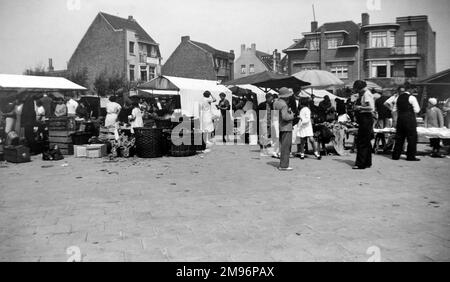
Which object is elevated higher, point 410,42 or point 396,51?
point 410,42

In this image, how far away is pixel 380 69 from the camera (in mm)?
44000

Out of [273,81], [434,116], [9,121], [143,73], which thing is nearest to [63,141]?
[9,121]

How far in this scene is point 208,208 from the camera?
5.78m

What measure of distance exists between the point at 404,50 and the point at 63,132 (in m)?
39.7

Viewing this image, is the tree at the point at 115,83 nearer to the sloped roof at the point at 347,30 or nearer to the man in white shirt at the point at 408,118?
the sloped roof at the point at 347,30

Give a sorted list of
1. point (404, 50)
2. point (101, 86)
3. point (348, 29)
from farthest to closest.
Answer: point (348, 29), point (101, 86), point (404, 50)

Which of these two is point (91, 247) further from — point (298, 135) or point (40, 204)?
point (298, 135)

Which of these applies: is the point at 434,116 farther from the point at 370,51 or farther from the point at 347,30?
the point at 347,30

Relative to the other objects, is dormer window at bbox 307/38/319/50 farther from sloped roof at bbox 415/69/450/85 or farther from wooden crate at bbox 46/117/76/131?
wooden crate at bbox 46/117/76/131

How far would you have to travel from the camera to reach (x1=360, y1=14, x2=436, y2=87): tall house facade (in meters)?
41.9

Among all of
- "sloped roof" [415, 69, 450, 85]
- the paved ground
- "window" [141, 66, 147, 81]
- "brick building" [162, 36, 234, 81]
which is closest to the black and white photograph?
the paved ground

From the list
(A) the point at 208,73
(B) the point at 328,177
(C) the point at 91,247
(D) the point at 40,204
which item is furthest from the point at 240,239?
(A) the point at 208,73

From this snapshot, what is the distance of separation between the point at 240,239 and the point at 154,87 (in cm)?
1527

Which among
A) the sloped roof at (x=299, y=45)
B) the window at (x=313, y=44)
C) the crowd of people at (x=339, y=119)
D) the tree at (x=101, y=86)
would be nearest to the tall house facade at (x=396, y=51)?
the window at (x=313, y=44)
